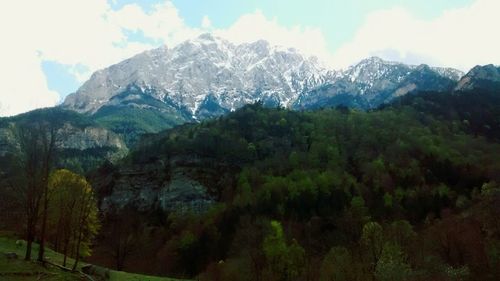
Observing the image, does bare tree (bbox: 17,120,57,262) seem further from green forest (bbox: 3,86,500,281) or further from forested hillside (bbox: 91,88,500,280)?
forested hillside (bbox: 91,88,500,280)

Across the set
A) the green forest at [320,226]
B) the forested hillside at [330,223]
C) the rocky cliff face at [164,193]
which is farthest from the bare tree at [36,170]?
Answer: the rocky cliff face at [164,193]

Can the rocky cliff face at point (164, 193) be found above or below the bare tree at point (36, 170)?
above

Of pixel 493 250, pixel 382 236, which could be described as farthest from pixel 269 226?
pixel 493 250

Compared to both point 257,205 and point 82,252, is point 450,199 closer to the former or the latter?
point 257,205

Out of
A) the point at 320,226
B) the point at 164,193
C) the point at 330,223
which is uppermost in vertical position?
the point at 164,193

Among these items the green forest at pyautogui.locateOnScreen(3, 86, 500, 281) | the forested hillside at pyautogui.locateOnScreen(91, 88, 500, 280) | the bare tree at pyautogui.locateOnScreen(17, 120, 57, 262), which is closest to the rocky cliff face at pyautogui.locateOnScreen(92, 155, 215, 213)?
the forested hillside at pyautogui.locateOnScreen(91, 88, 500, 280)

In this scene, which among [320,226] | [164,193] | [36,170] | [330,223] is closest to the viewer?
[36,170]

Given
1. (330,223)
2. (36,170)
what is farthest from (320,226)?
(36,170)

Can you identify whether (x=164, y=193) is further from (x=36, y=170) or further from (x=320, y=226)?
(x=36, y=170)

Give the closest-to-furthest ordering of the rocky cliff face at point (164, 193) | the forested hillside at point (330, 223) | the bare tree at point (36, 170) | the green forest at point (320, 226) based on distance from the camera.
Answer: the bare tree at point (36, 170)
the green forest at point (320, 226)
the forested hillside at point (330, 223)
the rocky cliff face at point (164, 193)

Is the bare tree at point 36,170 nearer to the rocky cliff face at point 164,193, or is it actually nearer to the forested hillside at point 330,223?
the forested hillside at point 330,223

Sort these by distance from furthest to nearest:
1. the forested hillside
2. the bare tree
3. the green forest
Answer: the forested hillside < the green forest < the bare tree

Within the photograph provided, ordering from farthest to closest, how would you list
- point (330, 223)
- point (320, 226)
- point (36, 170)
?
point (330, 223) < point (320, 226) < point (36, 170)

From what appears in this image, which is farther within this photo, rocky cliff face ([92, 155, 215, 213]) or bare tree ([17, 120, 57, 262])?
rocky cliff face ([92, 155, 215, 213])
